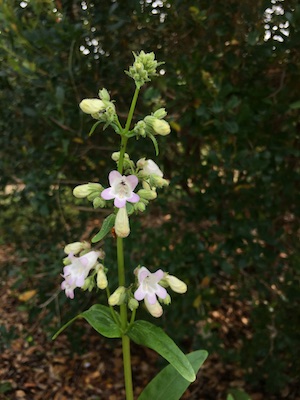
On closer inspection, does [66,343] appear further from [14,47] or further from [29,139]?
[14,47]

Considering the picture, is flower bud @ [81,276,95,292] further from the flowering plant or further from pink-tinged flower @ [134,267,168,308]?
pink-tinged flower @ [134,267,168,308]

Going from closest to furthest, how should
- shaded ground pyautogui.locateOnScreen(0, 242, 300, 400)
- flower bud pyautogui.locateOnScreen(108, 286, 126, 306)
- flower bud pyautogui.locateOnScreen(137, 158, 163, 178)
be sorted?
flower bud pyautogui.locateOnScreen(108, 286, 126, 306) → flower bud pyautogui.locateOnScreen(137, 158, 163, 178) → shaded ground pyautogui.locateOnScreen(0, 242, 300, 400)

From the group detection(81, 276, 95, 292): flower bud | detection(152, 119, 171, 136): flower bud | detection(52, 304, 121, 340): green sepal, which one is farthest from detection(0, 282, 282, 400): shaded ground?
detection(152, 119, 171, 136): flower bud

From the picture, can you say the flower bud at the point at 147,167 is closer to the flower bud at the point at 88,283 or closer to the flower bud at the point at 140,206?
the flower bud at the point at 140,206

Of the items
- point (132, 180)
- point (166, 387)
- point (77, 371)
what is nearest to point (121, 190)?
point (132, 180)

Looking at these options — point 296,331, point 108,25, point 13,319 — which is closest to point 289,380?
point 296,331

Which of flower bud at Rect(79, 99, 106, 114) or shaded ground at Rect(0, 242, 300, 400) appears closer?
flower bud at Rect(79, 99, 106, 114)
